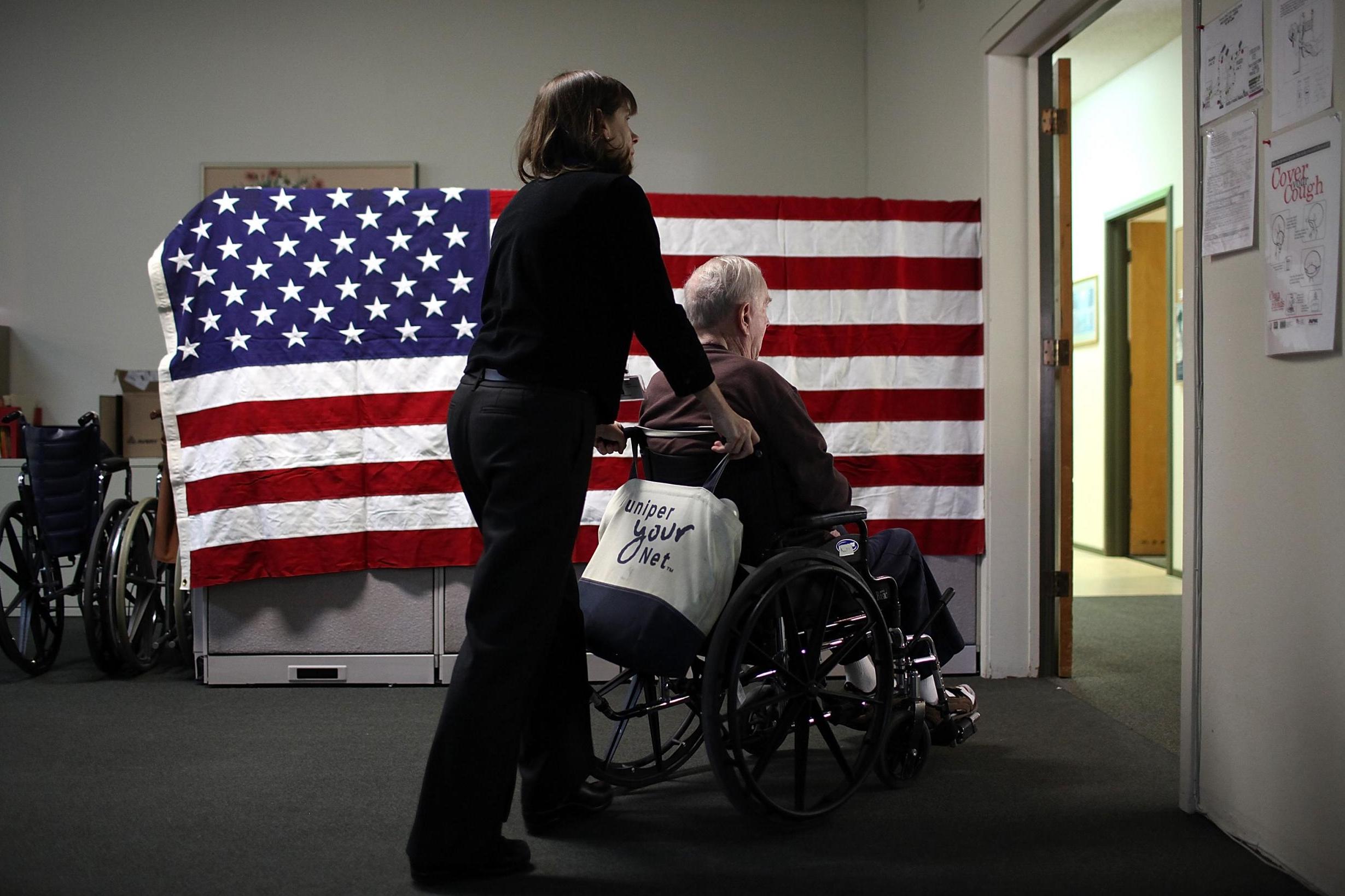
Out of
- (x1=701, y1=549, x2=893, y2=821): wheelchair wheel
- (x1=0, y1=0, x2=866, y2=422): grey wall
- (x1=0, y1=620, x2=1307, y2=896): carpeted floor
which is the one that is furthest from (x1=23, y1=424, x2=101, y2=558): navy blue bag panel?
(x1=701, y1=549, x2=893, y2=821): wheelchair wheel

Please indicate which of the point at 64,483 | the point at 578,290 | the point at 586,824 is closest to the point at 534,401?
the point at 578,290

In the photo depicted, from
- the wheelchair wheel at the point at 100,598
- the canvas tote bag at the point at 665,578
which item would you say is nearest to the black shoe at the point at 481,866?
the canvas tote bag at the point at 665,578

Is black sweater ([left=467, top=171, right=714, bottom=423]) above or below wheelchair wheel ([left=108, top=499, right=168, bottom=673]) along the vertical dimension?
above

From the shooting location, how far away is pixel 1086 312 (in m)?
6.79

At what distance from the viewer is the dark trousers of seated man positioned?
91.3 inches

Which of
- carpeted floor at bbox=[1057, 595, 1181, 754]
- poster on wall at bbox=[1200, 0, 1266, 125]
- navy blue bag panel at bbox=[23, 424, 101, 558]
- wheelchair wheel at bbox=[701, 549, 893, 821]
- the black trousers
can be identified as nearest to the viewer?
the black trousers

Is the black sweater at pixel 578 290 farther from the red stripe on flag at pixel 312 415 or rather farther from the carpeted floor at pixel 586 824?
the red stripe on flag at pixel 312 415

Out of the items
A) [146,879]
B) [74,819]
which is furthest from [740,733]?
[74,819]

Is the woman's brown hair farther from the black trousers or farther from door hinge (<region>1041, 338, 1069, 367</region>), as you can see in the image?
door hinge (<region>1041, 338, 1069, 367</region>)

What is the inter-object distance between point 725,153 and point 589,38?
873 mm

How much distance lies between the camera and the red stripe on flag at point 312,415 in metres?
3.06

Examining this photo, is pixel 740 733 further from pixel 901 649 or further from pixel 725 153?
pixel 725 153

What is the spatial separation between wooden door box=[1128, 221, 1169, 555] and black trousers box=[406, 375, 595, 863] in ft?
18.0

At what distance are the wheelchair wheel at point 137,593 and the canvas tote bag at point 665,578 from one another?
195 centimetres
